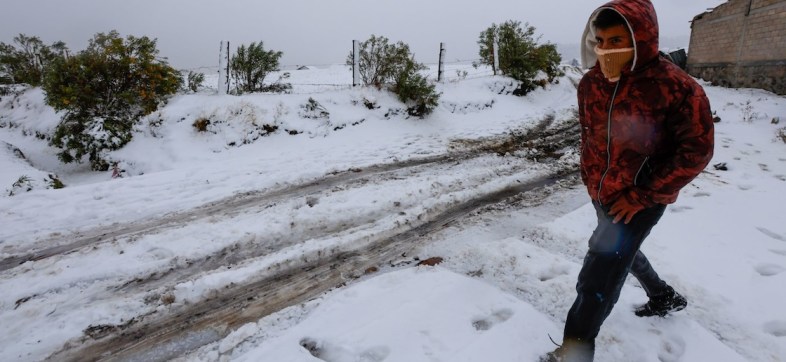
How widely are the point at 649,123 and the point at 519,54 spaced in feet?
41.4

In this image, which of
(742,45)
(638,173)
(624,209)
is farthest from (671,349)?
(742,45)

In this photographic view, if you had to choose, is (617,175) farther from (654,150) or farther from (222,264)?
(222,264)

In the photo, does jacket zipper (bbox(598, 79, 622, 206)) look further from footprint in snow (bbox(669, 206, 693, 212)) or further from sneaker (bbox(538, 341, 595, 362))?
footprint in snow (bbox(669, 206, 693, 212))

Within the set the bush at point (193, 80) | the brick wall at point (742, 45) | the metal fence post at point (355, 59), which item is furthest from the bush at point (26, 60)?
the brick wall at point (742, 45)

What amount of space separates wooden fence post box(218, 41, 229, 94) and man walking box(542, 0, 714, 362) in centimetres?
910

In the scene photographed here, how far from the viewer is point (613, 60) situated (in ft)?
6.06

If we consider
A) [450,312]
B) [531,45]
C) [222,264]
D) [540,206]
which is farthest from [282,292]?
[531,45]

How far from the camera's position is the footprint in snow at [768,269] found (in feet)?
10.5

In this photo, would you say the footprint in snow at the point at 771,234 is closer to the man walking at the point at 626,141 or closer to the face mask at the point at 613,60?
the man walking at the point at 626,141

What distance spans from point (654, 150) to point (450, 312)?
1719 millimetres

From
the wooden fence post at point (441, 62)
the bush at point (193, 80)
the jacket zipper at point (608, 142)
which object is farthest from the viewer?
the wooden fence post at point (441, 62)

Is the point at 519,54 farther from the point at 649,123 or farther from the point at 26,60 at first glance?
the point at 26,60

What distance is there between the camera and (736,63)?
15344 mm

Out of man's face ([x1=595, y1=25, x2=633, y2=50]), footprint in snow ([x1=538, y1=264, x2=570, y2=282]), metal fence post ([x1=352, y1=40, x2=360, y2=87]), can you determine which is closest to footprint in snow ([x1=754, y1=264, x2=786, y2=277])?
footprint in snow ([x1=538, y1=264, x2=570, y2=282])
